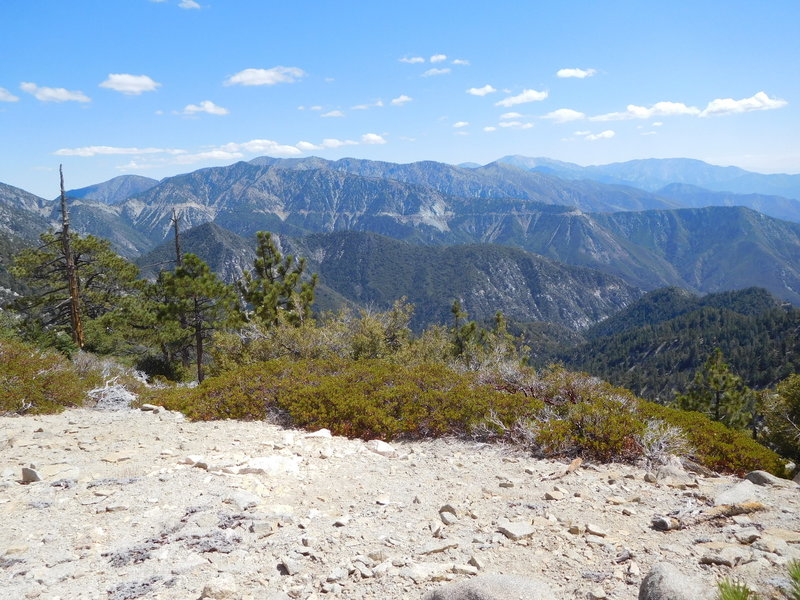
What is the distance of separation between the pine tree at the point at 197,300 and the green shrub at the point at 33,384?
13013 millimetres

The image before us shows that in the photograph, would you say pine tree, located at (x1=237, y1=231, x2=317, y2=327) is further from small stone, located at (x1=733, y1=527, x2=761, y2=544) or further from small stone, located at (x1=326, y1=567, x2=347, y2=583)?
small stone, located at (x1=733, y1=527, x2=761, y2=544)

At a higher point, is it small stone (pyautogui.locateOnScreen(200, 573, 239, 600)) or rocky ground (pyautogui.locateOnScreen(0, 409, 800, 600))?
small stone (pyautogui.locateOnScreen(200, 573, 239, 600))

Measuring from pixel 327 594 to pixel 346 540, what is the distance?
885mm

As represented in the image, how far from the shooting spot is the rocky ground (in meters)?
4.11

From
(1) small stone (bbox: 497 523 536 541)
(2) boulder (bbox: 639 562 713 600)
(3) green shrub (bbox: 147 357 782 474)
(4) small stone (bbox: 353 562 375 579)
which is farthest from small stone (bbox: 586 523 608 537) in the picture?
(3) green shrub (bbox: 147 357 782 474)

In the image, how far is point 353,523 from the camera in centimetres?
534

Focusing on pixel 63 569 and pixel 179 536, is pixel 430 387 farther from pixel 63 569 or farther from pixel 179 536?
pixel 63 569

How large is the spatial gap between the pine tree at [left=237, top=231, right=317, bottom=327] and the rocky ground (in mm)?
18577

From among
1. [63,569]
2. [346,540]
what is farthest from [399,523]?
[63,569]

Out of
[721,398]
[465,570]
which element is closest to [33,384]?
[465,570]

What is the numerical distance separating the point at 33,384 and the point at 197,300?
1567 cm

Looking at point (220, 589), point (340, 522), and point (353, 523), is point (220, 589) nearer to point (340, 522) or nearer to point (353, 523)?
point (340, 522)

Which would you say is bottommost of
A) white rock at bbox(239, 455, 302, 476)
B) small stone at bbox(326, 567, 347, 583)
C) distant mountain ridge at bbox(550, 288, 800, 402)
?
distant mountain ridge at bbox(550, 288, 800, 402)

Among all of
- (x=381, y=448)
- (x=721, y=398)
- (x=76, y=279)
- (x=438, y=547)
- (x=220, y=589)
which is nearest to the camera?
(x=220, y=589)
